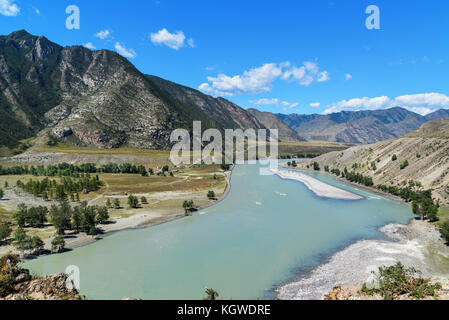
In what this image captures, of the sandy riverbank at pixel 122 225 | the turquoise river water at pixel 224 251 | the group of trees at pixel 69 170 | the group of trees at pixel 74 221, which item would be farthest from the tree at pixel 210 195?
the group of trees at pixel 69 170

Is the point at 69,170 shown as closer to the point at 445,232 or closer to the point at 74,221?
the point at 74,221

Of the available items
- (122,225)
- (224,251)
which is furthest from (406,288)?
(122,225)

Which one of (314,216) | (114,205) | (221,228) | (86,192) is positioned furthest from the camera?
(86,192)

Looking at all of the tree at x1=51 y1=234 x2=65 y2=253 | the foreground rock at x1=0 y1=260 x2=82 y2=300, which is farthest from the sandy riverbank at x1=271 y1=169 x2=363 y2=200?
the foreground rock at x1=0 y1=260 x2=82 y2=300

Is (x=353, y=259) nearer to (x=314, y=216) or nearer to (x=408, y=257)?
(x=408, y=257)

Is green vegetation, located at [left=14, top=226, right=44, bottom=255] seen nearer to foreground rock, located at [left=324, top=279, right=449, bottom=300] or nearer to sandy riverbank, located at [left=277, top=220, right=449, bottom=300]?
sandy riverbank, located at [left=277, top=220, right=449, bottom=300]

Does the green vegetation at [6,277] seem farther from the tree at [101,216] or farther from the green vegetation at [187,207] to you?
the green vegetation at [187,207]
